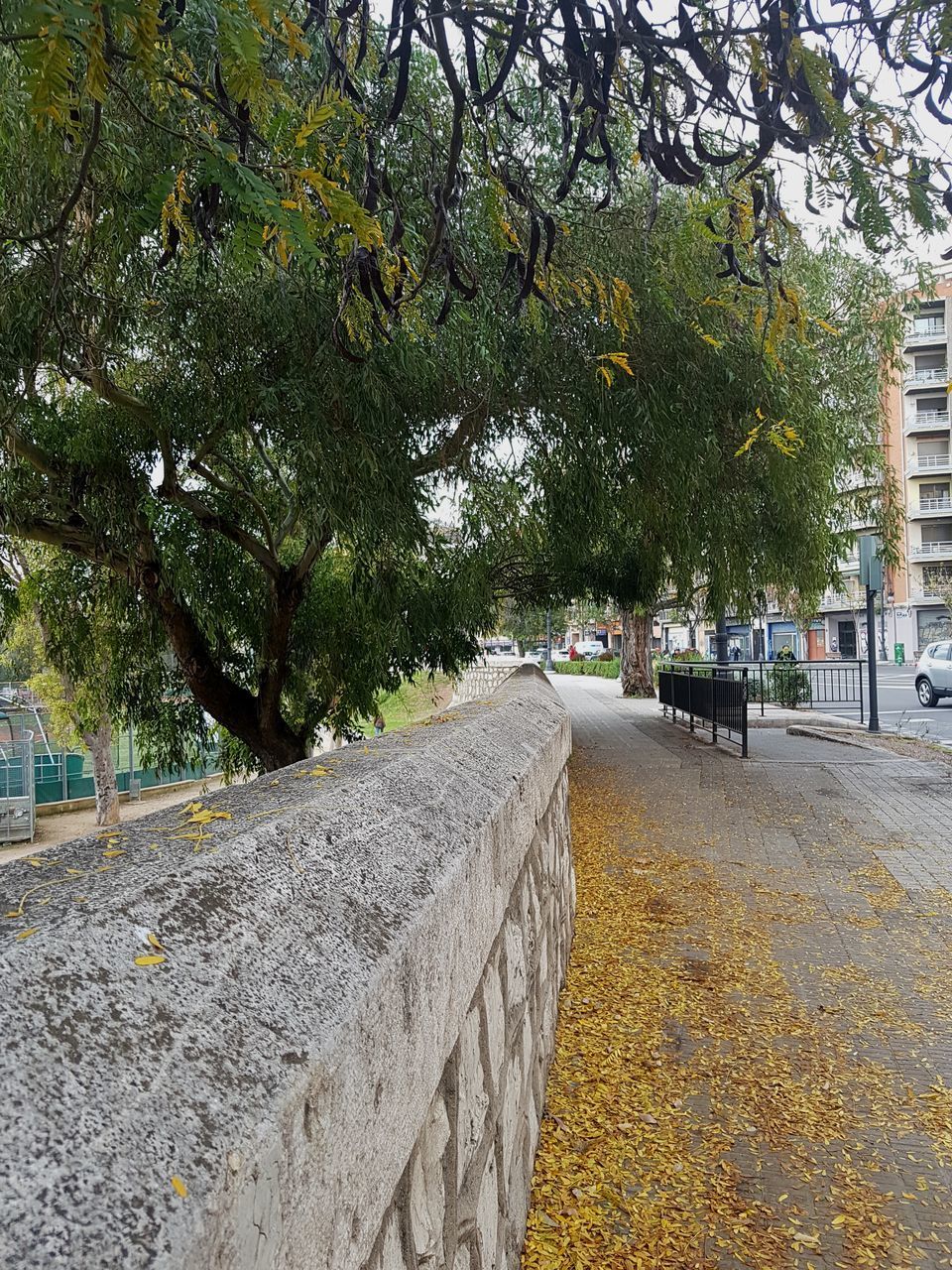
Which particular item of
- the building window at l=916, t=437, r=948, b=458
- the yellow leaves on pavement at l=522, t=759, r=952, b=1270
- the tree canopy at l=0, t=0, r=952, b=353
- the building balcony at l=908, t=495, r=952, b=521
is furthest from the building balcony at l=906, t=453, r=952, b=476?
the tree canopy at l=0, t=0, r=952, b=353

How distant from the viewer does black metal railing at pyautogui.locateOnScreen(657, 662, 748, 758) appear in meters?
13.4

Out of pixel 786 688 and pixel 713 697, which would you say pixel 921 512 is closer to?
pixel 786 688

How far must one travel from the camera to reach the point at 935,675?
74.8ft

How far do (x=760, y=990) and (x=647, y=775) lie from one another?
7.23 meters

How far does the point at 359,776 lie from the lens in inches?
88.5

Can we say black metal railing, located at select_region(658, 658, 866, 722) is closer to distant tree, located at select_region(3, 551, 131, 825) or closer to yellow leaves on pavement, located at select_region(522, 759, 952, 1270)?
distant tree, located at select_region(3, 551, 131, 825)

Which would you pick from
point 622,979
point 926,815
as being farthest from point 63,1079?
point 926,815

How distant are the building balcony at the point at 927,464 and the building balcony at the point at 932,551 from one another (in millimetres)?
3769

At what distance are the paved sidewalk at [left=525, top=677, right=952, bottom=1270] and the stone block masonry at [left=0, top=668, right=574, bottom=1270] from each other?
810mm

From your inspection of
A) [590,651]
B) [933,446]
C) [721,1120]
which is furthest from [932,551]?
[721,1120]

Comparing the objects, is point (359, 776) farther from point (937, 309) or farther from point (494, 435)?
point (937, 309)

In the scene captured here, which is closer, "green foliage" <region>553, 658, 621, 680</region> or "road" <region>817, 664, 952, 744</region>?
"road" <region>817, 664, 952, 744</region>

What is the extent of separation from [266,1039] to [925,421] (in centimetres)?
5981

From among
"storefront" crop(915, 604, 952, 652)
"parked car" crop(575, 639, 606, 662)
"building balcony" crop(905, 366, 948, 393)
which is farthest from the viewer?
"parked car" crop(575, 639, 606, 662)
